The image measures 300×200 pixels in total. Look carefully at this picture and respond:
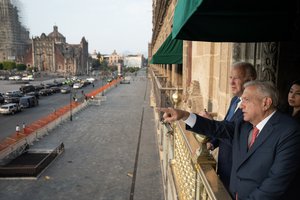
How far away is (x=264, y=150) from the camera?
2.21 m

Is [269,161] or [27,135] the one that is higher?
[269,161]

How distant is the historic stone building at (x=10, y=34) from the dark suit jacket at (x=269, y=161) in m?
135

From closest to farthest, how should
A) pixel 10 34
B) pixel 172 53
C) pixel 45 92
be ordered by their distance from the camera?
pixel 172 53 → pixel 45 92 → pixel 10 34

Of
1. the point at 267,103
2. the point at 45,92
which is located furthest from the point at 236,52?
the point at 45,92

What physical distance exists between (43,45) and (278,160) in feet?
429

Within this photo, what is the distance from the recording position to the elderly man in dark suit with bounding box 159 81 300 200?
2043mm

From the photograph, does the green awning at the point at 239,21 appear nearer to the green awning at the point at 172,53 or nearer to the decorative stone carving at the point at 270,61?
the decorative stone carving at the point at 270,61

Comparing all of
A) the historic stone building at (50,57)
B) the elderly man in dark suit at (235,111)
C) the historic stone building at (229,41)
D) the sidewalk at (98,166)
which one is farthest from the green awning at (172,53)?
the historic stone building at (50,57)

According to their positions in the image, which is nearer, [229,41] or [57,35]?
[229,41]

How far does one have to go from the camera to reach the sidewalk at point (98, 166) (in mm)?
13133

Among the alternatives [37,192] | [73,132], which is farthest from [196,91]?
[73,132]

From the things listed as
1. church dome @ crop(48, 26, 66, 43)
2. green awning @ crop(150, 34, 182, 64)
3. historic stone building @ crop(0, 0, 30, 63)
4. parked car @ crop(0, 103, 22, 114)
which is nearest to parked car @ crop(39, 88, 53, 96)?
parked car @ crop(0, 103, 22, 114)

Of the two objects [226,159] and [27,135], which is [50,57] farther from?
[226,159]

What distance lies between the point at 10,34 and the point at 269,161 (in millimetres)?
138476
